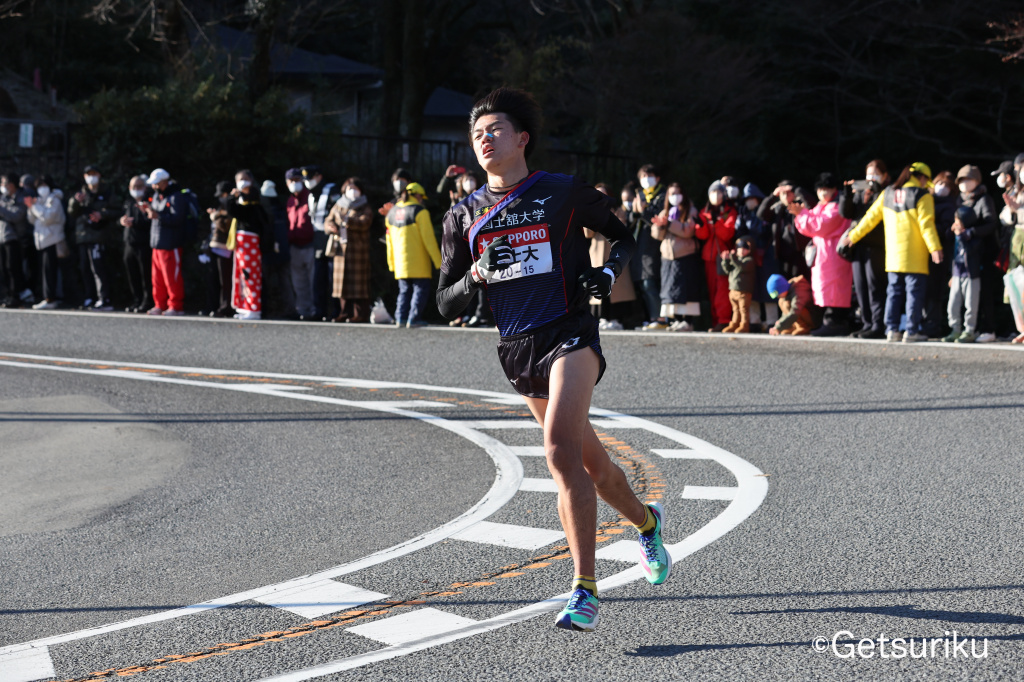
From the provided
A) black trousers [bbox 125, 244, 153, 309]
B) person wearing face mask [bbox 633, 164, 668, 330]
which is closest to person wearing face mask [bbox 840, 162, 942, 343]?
person wearing face mask [bbox 633, 164, 668, 330]

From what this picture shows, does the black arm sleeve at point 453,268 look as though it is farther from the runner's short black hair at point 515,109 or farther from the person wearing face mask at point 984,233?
the person wearing face mask at point 984,233

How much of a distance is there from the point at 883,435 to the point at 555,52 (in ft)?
83.5

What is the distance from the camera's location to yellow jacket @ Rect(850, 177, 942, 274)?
13500 mm

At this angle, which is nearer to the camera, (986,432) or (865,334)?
(986,432)

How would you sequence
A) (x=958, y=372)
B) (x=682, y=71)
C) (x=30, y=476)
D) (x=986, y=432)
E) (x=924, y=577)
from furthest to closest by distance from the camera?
Answer: (x=682, y=71) → (x=958, y=372) → (x=986, y=432) → (x=30, y=476) → (x=924, y=577)

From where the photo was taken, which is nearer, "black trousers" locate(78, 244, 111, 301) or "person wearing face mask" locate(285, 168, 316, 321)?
"person wearing face mask" locate(285, 168, 316, 321)

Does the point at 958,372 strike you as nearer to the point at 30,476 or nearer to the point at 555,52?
the point at 30,476

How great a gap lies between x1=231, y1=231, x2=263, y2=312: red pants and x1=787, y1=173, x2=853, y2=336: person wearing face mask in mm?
7928

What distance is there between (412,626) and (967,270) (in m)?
10.3

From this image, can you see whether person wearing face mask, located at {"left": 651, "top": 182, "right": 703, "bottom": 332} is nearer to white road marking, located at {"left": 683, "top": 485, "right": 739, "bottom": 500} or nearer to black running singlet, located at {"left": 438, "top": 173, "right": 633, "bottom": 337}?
white road marking, located at {"left": 683, "top": 485, "right": 739, "bottom": 500}

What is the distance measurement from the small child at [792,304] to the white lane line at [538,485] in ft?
25.6

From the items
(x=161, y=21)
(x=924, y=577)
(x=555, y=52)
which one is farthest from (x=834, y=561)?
(x=555, y=52)

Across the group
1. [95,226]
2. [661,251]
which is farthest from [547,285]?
[95,226]

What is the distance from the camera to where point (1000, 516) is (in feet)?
21.3
